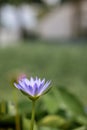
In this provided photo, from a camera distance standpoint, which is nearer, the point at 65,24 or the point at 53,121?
the point at 53,121

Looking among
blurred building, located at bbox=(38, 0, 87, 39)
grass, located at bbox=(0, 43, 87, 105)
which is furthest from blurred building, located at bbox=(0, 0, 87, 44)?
grass, located at bbox=(0, 43, 87, 105)

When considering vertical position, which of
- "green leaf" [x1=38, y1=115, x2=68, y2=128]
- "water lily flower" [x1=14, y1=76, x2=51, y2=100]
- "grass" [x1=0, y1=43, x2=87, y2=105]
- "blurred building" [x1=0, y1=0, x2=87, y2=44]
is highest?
"water lily flower" [x1=14, y1=76, x2=51, y2=100]

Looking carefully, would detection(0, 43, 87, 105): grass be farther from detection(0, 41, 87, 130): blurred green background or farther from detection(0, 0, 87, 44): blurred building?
detection(0, 0, 87, 44): blurred building

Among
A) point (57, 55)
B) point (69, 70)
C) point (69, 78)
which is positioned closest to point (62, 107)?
point (69, 78)

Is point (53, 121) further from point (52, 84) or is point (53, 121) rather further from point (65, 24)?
point (65, 24)

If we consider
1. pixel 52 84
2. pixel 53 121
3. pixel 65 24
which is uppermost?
pixel 52 84

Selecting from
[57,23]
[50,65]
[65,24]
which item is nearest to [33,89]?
[50,65]

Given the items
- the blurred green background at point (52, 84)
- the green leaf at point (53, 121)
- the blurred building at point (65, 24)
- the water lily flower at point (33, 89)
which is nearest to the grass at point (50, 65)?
the blurred green background at point (52, 84)

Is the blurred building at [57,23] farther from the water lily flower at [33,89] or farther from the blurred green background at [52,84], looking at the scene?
the water lily flower at [33,89]

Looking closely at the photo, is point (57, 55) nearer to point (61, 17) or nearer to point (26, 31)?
point (61, 17)
